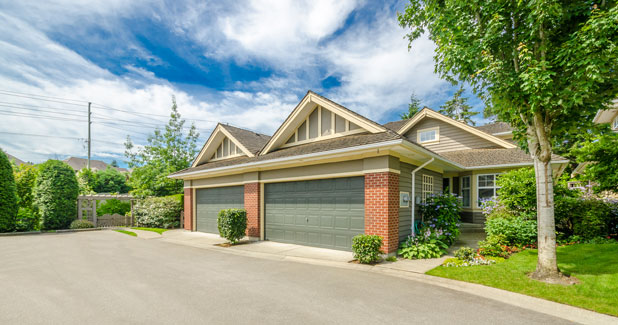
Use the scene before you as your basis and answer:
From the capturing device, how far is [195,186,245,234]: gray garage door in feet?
42.7

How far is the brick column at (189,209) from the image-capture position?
50.8 feet

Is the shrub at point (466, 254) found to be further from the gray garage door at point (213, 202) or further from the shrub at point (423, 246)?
the gray garage door at point (213, 202)

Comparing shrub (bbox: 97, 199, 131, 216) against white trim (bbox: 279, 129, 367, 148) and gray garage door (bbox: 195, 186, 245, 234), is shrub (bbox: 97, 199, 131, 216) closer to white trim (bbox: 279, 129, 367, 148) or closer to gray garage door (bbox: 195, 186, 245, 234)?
gray garage door (bbox: 195, 186, 245, 234)

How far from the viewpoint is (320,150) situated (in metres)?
9.16

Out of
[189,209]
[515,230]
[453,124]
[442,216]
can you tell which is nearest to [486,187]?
[453,124]

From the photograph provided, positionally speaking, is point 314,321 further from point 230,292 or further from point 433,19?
point 433,19

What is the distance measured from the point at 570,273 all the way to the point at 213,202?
1388 cm

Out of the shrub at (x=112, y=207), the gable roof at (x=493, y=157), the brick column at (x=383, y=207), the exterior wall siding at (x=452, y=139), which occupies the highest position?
the exterior wall siding at (x=452, y=139)

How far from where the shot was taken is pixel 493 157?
43.0 feet

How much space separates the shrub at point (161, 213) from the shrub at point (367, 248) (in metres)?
14.1

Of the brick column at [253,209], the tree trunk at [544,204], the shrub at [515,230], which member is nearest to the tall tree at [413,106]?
the shrub at [515,230]

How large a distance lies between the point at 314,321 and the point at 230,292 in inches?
82.7

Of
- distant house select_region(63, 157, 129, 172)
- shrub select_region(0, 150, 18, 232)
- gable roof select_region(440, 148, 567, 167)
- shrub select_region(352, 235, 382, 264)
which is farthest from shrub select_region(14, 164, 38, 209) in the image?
distant house select_region(63, 157, 129, 172)

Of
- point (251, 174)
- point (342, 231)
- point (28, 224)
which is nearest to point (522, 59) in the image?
point (342, 231)
